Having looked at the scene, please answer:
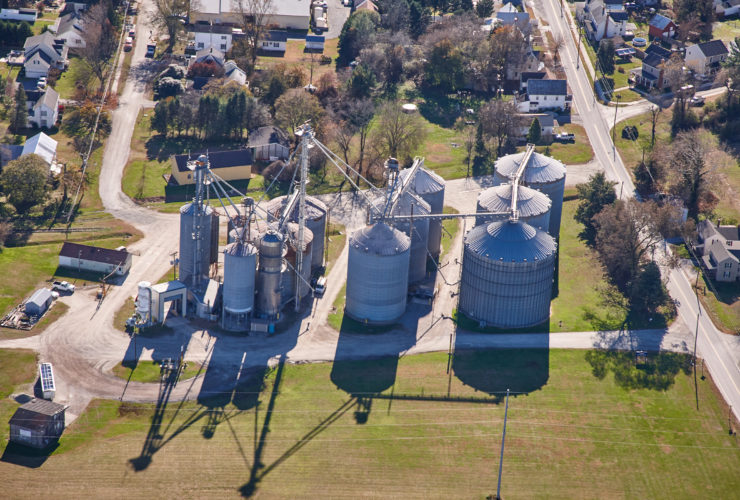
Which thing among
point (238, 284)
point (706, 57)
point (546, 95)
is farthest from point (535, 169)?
point (706, 57)

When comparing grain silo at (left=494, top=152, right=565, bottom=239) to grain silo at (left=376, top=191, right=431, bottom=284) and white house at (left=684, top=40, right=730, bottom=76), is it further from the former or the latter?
white house at (left=684, top=40, right=730, bottom=76)

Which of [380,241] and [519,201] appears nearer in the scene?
[380,241]

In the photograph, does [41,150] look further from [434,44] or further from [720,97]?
[720,97]

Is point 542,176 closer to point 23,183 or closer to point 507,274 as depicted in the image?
point 507,274

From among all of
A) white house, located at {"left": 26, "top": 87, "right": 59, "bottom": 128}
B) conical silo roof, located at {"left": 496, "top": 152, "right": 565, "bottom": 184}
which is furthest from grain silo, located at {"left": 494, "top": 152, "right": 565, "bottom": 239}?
white house, located at {"left": 26, "top": 87, "right": 59, "bottom": 128}

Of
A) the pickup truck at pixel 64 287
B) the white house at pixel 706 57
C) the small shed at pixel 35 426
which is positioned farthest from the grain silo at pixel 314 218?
the white house at pixel 706 57

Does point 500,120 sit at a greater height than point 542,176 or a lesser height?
greater

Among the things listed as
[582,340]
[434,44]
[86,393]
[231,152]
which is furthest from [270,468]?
[434,44]
